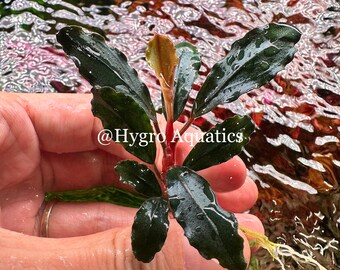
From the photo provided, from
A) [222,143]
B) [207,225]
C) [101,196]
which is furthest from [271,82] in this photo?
[207,225]

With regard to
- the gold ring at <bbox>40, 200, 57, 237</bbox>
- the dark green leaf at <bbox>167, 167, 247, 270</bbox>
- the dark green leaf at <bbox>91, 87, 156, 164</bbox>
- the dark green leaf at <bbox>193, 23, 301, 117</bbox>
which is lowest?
the gold ring at <bbox>40, 200, 57, 237</bbox>

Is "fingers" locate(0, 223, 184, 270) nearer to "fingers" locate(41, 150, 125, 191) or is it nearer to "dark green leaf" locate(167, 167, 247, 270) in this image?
"dark green leaf" locate(167, 167, 247, 270)

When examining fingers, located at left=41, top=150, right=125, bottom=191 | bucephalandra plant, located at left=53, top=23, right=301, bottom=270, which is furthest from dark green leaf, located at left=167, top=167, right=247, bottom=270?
fingers, located at left=41, top=150, right=125, bottom=191

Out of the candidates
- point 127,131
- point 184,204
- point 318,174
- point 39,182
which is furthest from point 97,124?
point 318,174

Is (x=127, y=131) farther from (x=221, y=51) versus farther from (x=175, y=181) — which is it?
(x=221, y=51)

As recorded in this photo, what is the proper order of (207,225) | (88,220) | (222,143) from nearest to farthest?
(207,225), (222,143), (88,220)

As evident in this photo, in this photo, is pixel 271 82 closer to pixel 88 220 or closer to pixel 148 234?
pixel 88 220
